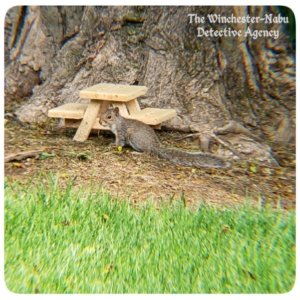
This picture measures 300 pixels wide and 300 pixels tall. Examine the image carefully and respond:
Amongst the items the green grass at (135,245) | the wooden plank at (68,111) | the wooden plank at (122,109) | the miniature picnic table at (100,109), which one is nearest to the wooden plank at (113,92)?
the miniature picnic table at (100,109)

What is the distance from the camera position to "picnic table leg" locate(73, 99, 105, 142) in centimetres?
489

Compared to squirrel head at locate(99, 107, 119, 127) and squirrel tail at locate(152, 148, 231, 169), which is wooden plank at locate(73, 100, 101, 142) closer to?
squirrel head at locate(99, 107, 119, 127)

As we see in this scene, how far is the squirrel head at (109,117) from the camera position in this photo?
199 inches

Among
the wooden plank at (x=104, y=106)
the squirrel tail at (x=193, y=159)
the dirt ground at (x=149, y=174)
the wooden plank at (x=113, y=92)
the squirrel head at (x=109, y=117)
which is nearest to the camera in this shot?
the dirt ground at (x=149, y=174)

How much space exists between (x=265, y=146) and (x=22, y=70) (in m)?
1.92

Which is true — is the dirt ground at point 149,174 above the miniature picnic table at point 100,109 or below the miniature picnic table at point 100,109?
below

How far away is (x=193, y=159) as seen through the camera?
4.54 metres

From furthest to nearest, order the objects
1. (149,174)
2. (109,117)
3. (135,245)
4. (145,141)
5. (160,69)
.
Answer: (109,117) → (145,141) → (160,69) → (149,174) → (135,245)

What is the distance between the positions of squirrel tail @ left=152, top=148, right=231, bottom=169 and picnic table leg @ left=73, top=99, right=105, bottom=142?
2.09 ft

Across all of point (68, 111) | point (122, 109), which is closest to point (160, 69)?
point (122, 109)

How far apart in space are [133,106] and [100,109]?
0.28 m

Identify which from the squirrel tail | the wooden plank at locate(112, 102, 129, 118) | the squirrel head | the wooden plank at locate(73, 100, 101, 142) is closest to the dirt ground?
the squirrel tail

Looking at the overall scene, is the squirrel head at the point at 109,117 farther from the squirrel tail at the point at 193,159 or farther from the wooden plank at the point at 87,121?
the squirrel tail at the point at 193,159

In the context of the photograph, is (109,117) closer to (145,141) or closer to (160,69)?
(145,141)
